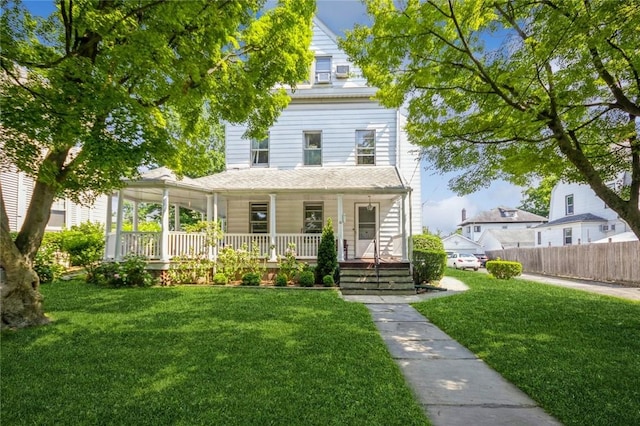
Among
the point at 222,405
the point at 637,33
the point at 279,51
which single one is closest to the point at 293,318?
the point at 222,405

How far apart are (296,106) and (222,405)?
12.6 metres

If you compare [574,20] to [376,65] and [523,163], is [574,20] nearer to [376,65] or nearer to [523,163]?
[523,163]

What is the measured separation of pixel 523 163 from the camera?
265 inches

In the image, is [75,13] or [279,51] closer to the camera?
[75,13]

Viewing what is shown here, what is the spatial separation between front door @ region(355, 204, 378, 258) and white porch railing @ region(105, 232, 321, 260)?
6.96ft

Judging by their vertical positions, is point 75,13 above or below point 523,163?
above

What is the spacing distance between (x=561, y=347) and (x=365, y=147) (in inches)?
409

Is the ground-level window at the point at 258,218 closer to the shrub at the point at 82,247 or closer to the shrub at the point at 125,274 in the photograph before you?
the shrub at the point at 125,274

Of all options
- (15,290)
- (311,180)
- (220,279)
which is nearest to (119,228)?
(220,279)

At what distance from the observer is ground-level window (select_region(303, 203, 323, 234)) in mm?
13469

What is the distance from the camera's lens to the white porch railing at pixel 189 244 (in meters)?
10.7

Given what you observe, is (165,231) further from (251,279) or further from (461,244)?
(461,244)

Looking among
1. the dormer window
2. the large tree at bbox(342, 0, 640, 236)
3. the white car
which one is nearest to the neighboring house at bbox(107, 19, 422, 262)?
the dormer window

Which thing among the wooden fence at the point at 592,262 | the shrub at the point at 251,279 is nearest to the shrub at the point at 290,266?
the shrub at the point at 251,279
